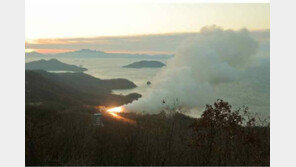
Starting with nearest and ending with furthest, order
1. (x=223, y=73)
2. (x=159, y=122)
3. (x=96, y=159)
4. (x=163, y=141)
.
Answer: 1. (x=96, y=159)
2. (x=163, y=141)
3. (x=159, y=122)
4. (x=223, y=73)

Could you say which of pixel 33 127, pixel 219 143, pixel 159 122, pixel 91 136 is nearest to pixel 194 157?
pixel 219 143

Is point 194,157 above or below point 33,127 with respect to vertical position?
below

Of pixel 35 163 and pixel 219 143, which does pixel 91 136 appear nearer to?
pixel 35 163

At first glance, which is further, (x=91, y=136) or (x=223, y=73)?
(x=223, y=73)

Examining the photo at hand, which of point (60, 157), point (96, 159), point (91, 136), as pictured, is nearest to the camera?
point (60, 157)

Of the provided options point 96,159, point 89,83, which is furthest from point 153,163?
point 89,83

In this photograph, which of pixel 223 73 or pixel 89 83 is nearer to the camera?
pixel 223 73

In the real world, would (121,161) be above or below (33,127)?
below

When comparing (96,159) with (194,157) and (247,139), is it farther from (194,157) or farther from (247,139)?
(247,139)

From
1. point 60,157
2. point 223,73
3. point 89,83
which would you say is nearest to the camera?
point 60,157
